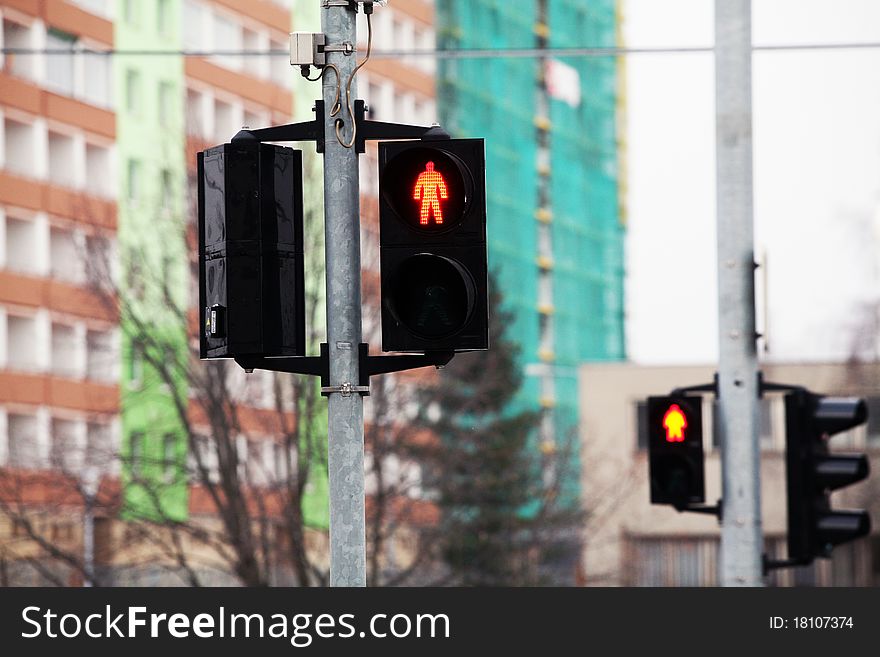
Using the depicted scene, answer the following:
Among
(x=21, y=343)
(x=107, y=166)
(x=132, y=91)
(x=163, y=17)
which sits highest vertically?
(x=163, y=17)

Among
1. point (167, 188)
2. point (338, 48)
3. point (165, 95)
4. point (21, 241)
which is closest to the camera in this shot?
point (338, 48)

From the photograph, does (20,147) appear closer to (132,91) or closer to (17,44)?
(17,44)

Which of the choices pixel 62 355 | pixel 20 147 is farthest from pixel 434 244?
pixel 20 147

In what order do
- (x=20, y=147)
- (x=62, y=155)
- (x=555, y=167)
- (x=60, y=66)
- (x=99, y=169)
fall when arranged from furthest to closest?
(x=555, y=167), (x=99, y=169), (x=60, y=66), (x=62, y=155), (x=20, y=147)

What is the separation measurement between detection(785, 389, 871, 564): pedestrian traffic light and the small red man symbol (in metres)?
4.87

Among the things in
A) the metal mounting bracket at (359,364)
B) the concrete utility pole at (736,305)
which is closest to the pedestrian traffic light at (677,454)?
the concrete utility pole at (736,305)

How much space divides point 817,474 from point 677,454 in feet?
2.76

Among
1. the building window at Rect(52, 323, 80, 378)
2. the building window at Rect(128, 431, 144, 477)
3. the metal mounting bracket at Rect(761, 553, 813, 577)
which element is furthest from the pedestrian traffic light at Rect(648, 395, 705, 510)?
the building window at Rect(52, 323, 80, 378)

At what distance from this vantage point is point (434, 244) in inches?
296

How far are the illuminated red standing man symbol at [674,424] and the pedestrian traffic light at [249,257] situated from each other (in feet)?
15.2

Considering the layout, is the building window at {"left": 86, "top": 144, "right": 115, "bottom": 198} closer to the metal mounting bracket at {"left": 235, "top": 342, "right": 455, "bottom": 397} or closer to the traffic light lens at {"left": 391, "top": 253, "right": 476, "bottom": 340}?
the metal mounting bracket at {"left": 235, "top": 342, "right": 455, "bottom": 397}

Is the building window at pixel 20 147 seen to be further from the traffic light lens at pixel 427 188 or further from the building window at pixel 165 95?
the traffic light lens at pixel 427 188

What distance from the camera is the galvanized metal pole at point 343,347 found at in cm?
759

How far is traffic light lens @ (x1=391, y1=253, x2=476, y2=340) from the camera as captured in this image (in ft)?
24.6
